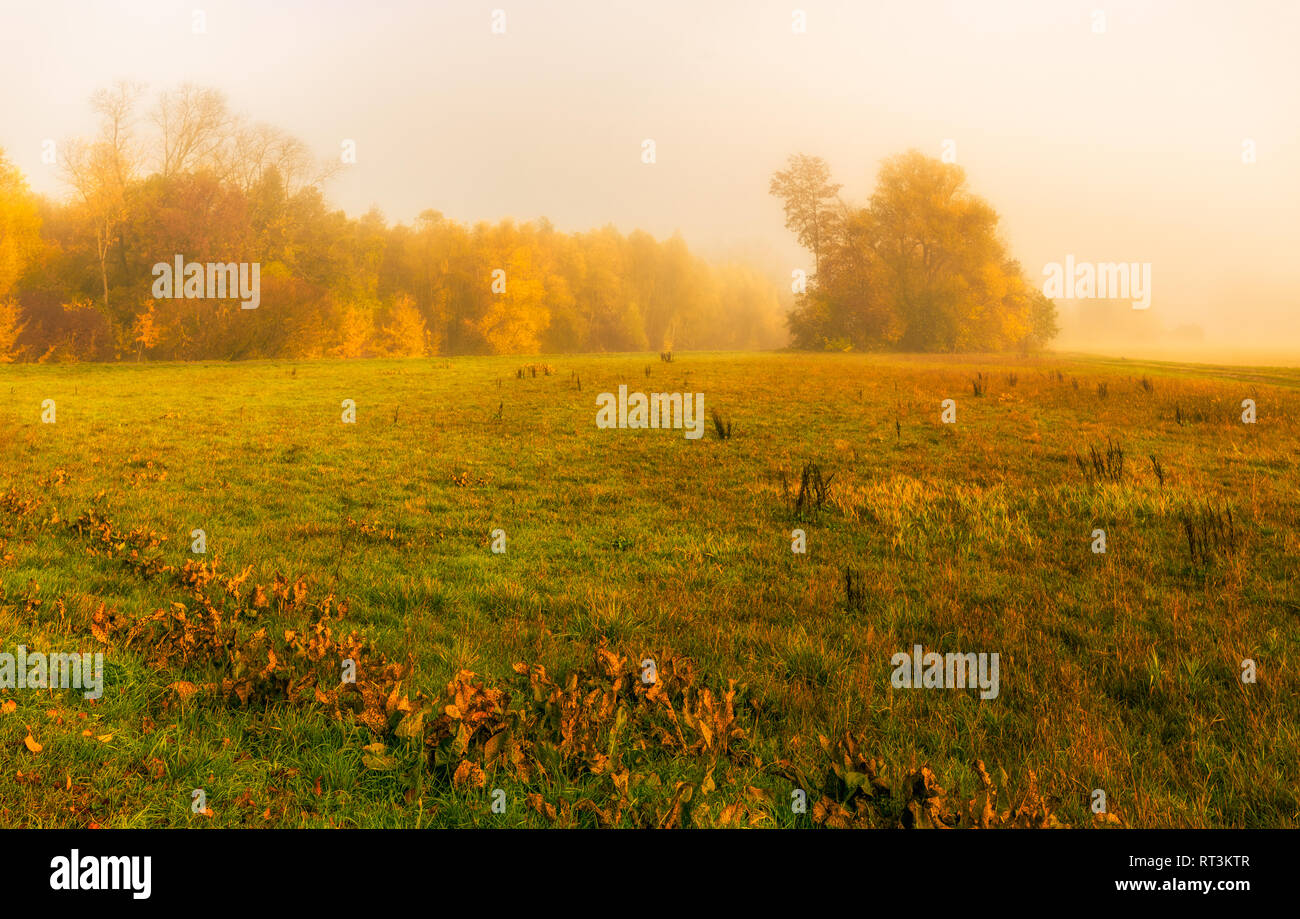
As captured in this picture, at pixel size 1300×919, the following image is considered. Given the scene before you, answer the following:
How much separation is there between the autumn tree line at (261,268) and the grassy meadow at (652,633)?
37943 millimetres

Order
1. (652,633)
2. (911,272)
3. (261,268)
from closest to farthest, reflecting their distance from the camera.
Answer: (652,633) < (261,268) < (911,272)

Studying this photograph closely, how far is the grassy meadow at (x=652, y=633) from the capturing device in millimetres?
3467

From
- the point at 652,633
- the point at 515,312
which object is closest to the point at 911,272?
the point at 515,312

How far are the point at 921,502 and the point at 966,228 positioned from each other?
58.7m

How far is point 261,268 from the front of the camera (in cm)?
4991

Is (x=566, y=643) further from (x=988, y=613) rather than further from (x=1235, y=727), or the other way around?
(x=1235, y=727)

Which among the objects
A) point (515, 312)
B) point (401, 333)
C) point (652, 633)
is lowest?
point (652, 633)

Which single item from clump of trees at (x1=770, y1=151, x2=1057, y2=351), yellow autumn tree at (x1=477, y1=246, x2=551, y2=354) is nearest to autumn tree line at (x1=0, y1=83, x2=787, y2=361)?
yellow autumn tree at (x1=477, y1=246, x2=551, y2=354)

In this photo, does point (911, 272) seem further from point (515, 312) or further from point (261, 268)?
point (261, 268)

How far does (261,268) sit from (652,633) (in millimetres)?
56304

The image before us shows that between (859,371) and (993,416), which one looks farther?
(859,371)
